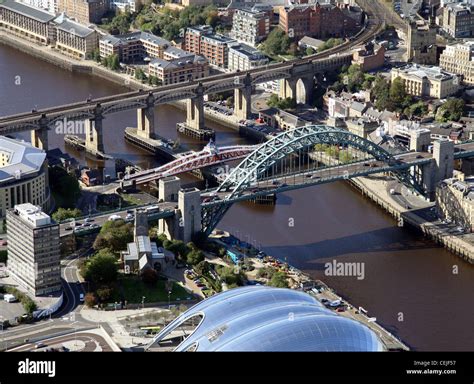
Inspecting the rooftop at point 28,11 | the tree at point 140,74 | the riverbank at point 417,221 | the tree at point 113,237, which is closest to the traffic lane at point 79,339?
the tree at point 113,237

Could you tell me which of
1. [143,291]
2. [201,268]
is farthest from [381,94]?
[143,291]

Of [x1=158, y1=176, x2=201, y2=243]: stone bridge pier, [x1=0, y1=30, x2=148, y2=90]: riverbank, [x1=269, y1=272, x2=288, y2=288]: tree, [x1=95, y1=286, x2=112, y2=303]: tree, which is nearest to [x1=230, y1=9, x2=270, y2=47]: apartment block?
[x1=0, y1=30, x2=148, y2=90]: riverbank

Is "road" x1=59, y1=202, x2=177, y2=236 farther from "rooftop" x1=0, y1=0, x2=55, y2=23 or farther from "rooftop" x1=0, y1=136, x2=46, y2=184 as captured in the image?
"rooftop" x1=0, y1=0, x2=55, y2=23

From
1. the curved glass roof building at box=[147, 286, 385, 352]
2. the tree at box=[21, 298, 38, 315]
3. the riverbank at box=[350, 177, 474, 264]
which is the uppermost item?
the curved glass roof building at box=[147, 286, 385, 352]

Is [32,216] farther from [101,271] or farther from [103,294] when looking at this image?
[103,294]

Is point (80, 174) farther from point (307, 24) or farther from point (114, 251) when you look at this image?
point (307, 24)
